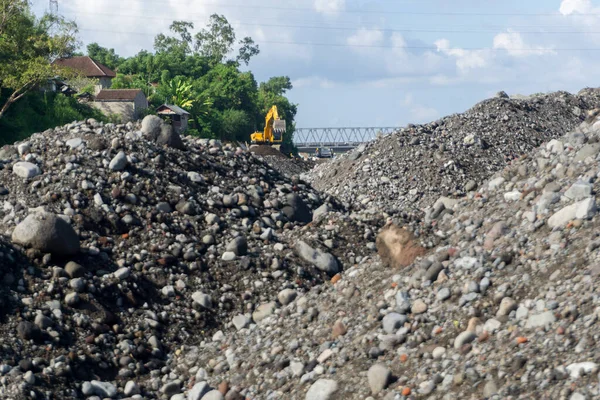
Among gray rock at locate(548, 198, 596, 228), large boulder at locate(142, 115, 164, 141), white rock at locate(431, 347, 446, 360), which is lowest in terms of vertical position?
white rock at locate(431, 347, 446, 360)

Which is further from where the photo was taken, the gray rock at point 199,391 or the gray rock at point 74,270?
the gray rock at point 74,270

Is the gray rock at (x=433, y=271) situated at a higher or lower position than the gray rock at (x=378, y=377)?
higher

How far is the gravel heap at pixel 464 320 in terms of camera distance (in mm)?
5820

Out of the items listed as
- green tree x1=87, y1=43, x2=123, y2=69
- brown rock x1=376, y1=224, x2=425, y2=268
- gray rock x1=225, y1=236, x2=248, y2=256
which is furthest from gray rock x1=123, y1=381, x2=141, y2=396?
green tree x1=87, y1=43, x2=123, y2=69

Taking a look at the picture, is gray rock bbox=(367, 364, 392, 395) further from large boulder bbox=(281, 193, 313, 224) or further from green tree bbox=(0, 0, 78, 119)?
green tree bbox=(0, 0, 78, 119)

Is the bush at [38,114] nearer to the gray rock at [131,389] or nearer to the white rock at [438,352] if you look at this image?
the gray rock at [131,389]

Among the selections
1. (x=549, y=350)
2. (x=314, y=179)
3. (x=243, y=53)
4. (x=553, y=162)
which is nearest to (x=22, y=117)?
(x=314, y=179)

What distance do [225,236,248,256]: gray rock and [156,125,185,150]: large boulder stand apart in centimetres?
294

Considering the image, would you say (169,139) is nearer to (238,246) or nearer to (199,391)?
(238,246)

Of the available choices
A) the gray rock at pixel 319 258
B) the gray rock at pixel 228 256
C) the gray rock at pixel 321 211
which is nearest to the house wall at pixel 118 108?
the gray rock at pixel 321 211

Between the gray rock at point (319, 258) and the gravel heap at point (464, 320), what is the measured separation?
748 millimetres

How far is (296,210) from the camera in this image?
1148cm

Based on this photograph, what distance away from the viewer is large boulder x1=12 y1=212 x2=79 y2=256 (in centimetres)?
907

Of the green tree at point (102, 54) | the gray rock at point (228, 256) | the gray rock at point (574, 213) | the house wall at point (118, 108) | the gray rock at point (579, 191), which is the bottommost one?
the gray rock at point (228, 256)
